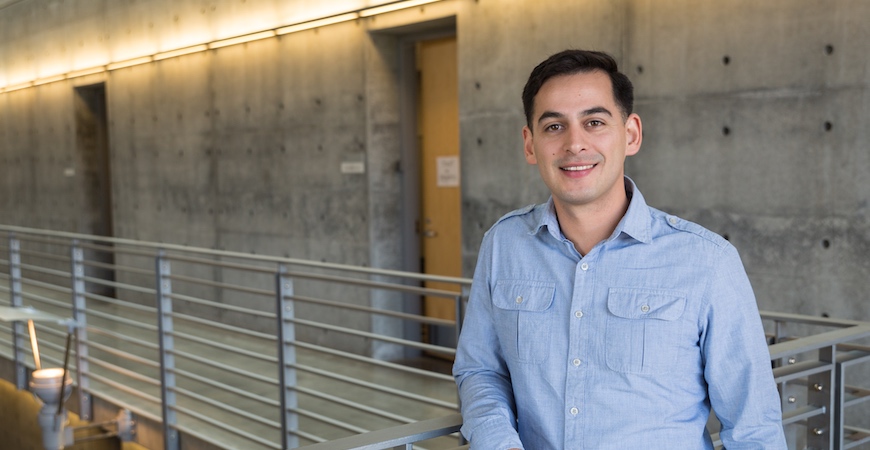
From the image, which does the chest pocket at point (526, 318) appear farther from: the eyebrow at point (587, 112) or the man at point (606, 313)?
the eyebrow at point (587, 112)

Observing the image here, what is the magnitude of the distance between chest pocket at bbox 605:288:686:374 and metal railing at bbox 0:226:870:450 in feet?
1.33

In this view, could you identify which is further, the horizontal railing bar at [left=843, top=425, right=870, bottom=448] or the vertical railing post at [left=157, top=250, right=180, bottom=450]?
the vertical railing post at [left=157, top=250, right=180, bottom=450]

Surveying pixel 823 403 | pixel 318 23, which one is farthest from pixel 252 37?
pixel 823 403

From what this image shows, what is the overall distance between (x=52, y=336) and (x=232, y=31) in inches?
127

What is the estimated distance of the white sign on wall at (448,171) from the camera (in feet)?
20.1

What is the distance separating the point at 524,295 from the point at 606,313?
5.7 inches

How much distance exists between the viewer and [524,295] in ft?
4.65

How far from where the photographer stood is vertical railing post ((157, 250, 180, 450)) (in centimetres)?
501

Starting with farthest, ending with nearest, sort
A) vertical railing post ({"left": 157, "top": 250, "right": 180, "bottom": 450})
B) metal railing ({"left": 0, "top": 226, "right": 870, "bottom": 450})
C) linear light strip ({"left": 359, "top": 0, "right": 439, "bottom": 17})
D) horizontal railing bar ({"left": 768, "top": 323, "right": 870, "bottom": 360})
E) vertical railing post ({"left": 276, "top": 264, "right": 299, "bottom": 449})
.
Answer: linear light strip ({"left": 359, "top": 0, "right": 439, "bottom": 17}) → vertical railing post ({"left": 157, "top": 250, "right": 180, "bottom": 450}) → vertical railing post ({"left": 276, "top": 264, "right": 299, "bottom": 449}) → metal railing ({"left": 0, "top": 226, "right": 870, "bottom": 450}) → horizontal railing bar ({"left": 768, "top": 323, "right": 870, "bottom": 360})

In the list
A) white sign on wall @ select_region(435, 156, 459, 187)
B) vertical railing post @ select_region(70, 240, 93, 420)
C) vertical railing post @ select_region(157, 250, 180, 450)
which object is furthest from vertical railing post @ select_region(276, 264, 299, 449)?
vertical railing post @ select_region(70, 240, 93, 420)

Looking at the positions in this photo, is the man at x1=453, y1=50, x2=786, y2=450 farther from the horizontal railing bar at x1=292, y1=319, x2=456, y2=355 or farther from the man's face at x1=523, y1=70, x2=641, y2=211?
the horizontal railing bar at x1=292, y1=319, x2=456, y2=355

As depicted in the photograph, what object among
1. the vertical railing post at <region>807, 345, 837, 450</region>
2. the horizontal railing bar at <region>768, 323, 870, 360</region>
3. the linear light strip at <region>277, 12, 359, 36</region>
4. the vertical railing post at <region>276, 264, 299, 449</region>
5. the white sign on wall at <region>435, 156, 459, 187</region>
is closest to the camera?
the horizontal railing bar at <region>768, 323, 870, 360</region>

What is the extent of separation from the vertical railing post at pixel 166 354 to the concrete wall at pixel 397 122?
181 cm

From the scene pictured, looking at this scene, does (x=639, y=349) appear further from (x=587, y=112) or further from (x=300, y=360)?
(x=300, y=360)
